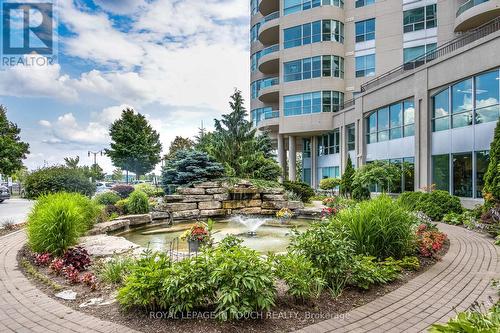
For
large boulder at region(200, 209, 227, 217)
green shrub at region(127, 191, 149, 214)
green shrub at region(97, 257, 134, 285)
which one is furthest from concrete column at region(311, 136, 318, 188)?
green shrub at region(97, 257, 134, 285)

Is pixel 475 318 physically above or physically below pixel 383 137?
below

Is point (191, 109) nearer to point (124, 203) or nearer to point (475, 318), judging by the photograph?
point (124, 203)

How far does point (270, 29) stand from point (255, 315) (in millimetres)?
29693

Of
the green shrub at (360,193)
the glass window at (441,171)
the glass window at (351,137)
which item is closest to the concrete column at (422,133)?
the glass window at (441,171)

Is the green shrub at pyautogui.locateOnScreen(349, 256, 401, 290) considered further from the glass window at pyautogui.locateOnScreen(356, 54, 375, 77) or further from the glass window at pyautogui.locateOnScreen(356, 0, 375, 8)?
the glass window at pyautogui.locateOnScreen(356, 0, 375, 8)

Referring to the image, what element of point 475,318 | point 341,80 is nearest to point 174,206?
point 475,318

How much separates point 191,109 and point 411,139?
16.0 metres

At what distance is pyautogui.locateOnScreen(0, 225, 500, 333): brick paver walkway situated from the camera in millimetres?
3359

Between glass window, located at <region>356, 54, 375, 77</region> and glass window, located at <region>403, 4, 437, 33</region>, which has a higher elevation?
glass window, located at <region>403, 4, 437, 33</region>

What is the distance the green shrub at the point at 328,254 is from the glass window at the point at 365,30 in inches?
1012

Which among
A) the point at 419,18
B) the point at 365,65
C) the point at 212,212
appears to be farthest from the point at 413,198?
the point at 419,18

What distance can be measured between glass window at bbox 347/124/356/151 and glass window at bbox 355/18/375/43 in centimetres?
802

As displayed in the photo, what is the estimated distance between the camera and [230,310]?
10.4 feet

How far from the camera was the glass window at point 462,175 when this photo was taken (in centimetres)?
1356
